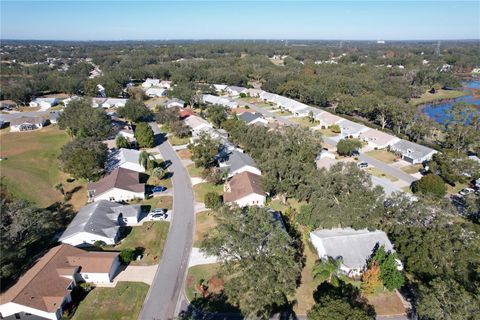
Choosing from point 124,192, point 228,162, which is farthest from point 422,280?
point 124,192

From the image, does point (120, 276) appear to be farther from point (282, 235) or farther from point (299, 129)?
point (299, 129)

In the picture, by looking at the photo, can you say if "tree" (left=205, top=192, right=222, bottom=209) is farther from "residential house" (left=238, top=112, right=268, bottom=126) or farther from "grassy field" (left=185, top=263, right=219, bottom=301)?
"residential house" (left=238, top=112, right=268, bottom=126)

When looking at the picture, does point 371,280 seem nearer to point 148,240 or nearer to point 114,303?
point 114,303

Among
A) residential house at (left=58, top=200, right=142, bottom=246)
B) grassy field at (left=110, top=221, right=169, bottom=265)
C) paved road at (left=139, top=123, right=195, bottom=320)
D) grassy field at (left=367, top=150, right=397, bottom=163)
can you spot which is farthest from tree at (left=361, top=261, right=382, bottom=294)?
grassy field at (left=367, top=150, right=397, bottom=163)

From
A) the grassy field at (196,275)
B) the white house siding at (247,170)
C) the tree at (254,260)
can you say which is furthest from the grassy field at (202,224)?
the white house siding at (247,170)

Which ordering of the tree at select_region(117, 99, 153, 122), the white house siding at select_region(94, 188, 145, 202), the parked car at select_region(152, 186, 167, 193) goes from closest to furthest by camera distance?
the white house siding at select_region(94, 188, 145, 202) < the parked car at select_region(152, 186, 167, 193) < the tree at select_region(117, 99, 153, 122)

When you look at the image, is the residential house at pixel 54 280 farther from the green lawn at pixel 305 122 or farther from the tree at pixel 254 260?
the green lawn at pixel 305 122
